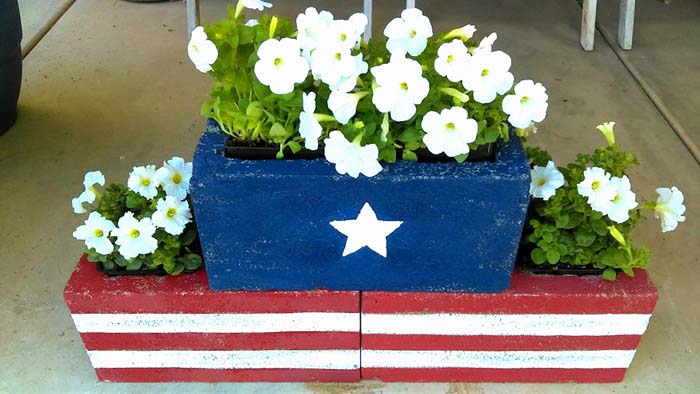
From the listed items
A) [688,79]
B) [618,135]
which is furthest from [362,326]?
[688,79]

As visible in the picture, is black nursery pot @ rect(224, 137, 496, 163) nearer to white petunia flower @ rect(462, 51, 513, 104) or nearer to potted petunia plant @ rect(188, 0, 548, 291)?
potted petunia plant @ rect(188, 0, 548, 291)

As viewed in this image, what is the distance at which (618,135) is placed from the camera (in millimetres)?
2525

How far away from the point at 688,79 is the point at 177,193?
7.31 feet

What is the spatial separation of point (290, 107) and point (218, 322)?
1.52 ft

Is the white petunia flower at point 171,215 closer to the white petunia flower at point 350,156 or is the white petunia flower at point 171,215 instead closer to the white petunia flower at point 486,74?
the white petunia flower at point 350,156

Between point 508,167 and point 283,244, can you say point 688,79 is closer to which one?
point 508,167

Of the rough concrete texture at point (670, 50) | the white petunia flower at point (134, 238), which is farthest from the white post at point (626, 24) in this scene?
the white petunia flower at point (134, 238)

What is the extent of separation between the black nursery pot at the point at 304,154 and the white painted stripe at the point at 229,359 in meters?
0.42

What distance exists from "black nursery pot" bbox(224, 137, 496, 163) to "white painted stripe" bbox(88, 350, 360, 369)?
423mm

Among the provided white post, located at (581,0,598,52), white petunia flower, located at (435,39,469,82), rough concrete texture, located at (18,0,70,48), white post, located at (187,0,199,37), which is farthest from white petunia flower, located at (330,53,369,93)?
rough concrete texture, located at (18,0,70,48)

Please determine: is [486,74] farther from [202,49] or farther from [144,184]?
[144,184]

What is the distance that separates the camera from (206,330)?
57.6 inches

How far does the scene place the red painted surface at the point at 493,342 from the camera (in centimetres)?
147

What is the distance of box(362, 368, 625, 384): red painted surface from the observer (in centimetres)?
153
